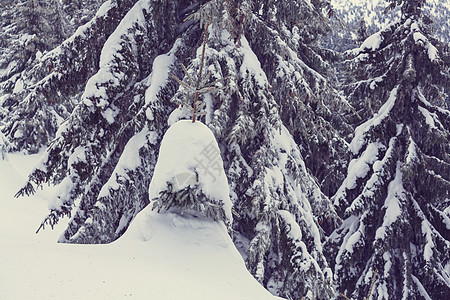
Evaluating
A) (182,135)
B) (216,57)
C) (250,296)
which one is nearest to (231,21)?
(216,57)

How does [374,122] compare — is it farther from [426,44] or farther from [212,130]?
[212,130]

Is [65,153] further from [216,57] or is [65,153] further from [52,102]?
[216,57]

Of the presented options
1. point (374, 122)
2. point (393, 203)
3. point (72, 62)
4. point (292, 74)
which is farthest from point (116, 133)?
point (393, 203)

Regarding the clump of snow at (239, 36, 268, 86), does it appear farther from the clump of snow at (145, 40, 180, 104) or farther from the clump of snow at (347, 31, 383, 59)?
the clump of snow at (347, 31, 383, 59)

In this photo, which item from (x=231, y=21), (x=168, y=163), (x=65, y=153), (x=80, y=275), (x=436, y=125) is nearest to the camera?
(x=80, y=275)

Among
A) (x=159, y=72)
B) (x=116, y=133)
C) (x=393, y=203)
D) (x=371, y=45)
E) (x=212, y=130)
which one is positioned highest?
(x=371, y=45)

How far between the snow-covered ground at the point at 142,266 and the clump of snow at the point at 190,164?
450 mm

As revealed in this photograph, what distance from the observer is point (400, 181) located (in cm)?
1053

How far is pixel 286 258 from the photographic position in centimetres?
661

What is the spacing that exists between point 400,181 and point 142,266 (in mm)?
8626

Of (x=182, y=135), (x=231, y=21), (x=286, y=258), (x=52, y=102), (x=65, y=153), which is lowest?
(x=286, y=258)

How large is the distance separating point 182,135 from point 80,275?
222cm

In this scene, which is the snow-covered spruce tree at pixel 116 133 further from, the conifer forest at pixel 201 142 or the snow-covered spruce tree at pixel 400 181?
the snow-covered spruce tree at pixel 400 181

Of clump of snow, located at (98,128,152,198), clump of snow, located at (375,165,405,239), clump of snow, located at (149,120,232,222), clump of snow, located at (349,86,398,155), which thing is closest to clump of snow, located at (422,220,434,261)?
clump of snow, located at (375,165,405,239)
